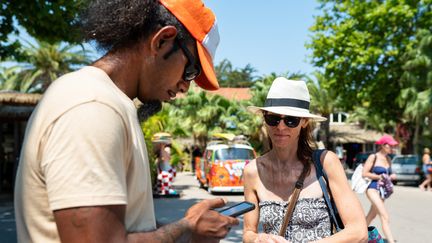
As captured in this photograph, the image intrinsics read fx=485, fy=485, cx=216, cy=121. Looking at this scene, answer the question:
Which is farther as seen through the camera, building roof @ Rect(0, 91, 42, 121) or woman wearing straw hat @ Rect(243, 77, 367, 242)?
building roof @ Rect(0, 91, 42, 121)

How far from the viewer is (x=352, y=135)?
4797 cm

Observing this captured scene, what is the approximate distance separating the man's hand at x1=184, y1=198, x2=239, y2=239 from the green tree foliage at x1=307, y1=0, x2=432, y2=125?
24252 mm

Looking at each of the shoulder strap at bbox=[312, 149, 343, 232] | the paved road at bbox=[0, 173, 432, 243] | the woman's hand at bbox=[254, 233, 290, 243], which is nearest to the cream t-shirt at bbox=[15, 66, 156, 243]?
the woman's hand at bbox=[254, 233, 290, 243]

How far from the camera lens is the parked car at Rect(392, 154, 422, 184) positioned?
73.7 feet

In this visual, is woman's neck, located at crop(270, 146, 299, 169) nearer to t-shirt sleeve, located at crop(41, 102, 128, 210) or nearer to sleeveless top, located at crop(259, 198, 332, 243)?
sleeveless top, located at crop(259, 198, 332, 243)

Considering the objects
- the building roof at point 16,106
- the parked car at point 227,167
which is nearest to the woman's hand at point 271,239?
the building roof at point 16,106

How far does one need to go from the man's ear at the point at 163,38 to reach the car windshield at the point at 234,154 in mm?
15775

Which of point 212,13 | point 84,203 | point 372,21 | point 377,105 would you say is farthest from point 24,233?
point 377,105

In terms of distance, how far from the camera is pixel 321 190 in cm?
285

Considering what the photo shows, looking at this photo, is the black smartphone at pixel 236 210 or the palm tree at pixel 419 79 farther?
the palm tree at pixel 419 79

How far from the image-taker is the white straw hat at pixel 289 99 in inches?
123

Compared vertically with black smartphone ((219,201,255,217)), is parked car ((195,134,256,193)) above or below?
below

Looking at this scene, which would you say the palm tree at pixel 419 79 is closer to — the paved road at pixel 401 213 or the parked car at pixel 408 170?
the parked car at pixel 408 170

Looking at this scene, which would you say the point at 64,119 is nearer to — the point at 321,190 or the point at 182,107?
the point at 321,190
